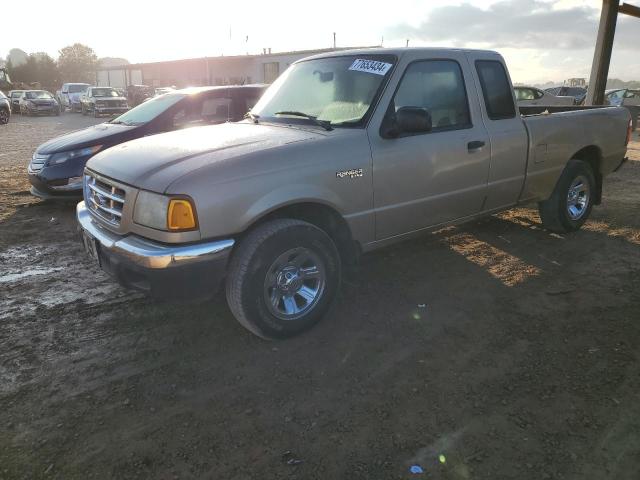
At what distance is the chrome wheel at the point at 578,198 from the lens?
550cm

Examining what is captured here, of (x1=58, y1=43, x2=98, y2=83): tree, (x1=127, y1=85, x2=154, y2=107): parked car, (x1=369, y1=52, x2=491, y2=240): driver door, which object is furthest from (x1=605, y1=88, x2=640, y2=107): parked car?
(x1=58, y1=43, x2=98, y2=83): tree

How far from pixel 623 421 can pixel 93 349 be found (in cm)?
327

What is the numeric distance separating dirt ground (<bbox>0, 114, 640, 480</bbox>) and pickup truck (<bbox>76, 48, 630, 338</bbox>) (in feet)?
1.68

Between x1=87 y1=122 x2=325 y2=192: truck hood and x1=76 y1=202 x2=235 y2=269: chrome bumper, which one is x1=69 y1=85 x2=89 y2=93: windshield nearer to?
x1=87 y1=122 x2=325 y2=192: truck hood

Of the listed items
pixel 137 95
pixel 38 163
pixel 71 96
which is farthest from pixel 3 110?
pixel 38 163

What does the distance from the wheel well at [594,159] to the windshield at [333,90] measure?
3026 millimetres

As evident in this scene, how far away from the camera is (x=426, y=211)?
3.99 m

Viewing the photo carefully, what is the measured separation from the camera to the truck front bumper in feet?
9.35

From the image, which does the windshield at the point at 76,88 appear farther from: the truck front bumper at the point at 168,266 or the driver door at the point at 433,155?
the truck front bumper at the point at 168,266

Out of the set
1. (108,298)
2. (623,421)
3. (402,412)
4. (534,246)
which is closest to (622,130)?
(534,246)

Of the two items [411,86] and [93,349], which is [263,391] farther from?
[411,86]

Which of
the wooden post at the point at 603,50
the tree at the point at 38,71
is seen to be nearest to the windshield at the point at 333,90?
the wooden post at the point at 603,50

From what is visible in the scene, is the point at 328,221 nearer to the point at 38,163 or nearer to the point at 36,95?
the point at 38,163

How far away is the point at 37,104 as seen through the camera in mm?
28281
